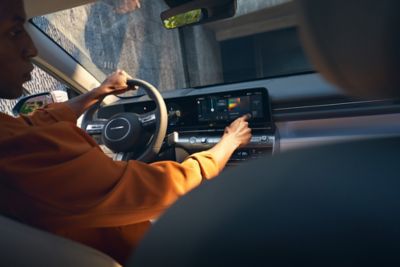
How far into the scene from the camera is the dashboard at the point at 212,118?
6.48ft

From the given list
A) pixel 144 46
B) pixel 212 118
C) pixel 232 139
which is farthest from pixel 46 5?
pixel 144 46

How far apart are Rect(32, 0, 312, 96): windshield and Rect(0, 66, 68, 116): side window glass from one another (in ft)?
0.70

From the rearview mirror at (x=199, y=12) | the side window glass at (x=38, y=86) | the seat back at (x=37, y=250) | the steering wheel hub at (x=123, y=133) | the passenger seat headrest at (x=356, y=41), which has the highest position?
the rearview mirror at (x=199, y=12)

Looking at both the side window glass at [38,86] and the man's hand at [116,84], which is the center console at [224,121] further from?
the side window glass at [38,86]

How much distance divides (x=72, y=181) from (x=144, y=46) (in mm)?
4789

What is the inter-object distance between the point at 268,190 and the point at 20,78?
41.1 inches

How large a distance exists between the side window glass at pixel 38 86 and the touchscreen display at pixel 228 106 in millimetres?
1009

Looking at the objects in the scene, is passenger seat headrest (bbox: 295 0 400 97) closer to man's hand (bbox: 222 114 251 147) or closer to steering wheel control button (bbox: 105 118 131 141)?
man's hand (bbox: 222 114 251 147)

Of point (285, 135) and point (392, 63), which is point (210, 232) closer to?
point (392, 63)

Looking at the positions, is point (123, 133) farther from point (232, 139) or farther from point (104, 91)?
point (232, 139)

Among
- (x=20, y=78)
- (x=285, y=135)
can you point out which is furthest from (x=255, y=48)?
(x=20, y=78)

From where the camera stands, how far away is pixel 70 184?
35.6 inches

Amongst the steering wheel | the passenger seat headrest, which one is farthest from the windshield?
the steering wheel

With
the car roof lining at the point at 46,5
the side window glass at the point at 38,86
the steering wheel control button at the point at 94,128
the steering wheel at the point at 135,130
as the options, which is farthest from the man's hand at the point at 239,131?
the side window glass at the point at 38,86
